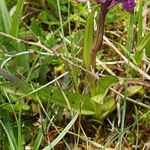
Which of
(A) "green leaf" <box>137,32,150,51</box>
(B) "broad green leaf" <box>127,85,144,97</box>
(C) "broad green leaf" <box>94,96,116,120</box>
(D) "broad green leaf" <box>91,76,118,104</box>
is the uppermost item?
(A) "green leaf" <box>137,32,150,51</box>

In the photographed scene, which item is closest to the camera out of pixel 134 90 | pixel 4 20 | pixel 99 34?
pixel 99 34

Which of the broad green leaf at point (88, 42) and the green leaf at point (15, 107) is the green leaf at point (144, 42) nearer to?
the broad green leaf at point (88, 42)

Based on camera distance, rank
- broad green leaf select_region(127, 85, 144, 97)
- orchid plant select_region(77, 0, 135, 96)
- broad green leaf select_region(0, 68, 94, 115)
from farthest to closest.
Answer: broad green leaf select_region(127, 85, 144, 97) → broad green leaf select_region(0, 68, 94, 115) → orchid plant select_region(77, 0, 135, 96)

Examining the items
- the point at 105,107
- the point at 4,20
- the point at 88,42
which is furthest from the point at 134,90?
the point at 4,20

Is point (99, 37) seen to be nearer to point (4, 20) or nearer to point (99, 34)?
point (99, 34)

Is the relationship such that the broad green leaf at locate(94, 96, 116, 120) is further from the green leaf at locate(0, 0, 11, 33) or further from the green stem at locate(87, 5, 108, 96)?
the green leaf at locate(0, 0, 11, 33)

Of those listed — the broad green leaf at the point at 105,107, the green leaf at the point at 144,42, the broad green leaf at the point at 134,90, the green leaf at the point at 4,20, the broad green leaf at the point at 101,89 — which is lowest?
the broad green leaf at the point at 105,107

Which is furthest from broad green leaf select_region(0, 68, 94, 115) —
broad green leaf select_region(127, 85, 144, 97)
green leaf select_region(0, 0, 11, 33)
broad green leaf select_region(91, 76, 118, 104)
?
green leaf select_region(0, 0, 11, 33)

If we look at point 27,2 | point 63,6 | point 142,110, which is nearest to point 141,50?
point 142,110

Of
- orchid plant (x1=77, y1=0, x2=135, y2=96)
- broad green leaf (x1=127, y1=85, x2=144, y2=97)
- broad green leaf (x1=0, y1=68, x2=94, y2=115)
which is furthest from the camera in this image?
broad green leaf (x1=127, y1=85, x2=144, y2=97)

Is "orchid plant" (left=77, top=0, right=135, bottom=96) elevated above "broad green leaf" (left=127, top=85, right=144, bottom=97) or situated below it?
above

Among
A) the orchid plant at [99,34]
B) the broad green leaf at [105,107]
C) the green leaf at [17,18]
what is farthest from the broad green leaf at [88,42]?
the green leaf at [17,18]
